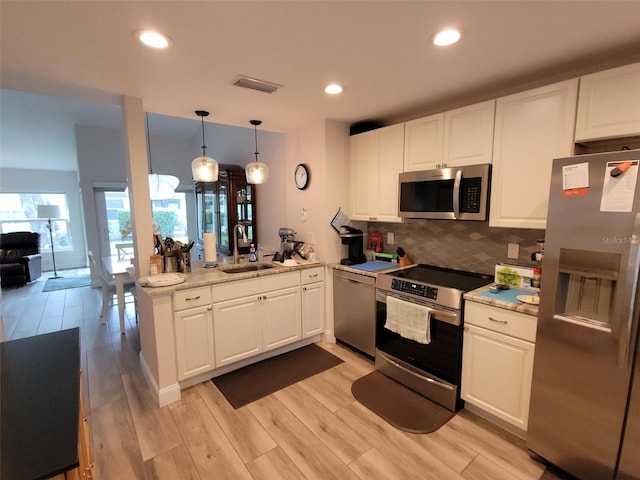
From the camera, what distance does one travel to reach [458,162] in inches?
94.0

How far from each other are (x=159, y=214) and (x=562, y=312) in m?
7.28

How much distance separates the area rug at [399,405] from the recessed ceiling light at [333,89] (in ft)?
7.80

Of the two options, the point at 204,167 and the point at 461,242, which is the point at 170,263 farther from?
the point at 461,242

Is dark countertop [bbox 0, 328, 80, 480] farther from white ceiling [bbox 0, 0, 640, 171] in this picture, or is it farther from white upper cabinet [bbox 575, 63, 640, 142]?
white upper cabinet [bbox 575, 63, 640, 142]

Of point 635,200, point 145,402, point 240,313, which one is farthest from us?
point 240,313

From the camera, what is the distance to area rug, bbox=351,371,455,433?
2105 mm

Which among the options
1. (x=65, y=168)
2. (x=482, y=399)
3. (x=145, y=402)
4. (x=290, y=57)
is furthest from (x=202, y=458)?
(x=65, y=168)

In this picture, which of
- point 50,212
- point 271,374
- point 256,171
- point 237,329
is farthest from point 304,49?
point 50,212

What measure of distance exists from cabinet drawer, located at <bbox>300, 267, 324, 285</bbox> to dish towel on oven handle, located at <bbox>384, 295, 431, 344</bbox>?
2.90 ft

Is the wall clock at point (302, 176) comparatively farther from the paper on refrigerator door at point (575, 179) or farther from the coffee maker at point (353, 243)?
the paper on refrigerator door at point (575, 179)

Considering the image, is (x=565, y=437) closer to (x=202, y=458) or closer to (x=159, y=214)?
(x=202, y=458)

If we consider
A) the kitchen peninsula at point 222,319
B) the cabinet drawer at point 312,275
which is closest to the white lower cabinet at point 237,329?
the kitchen peninsula at point 222,319

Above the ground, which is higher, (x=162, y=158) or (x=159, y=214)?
(x=162, y=158)

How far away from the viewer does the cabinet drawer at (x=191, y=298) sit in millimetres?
2344
